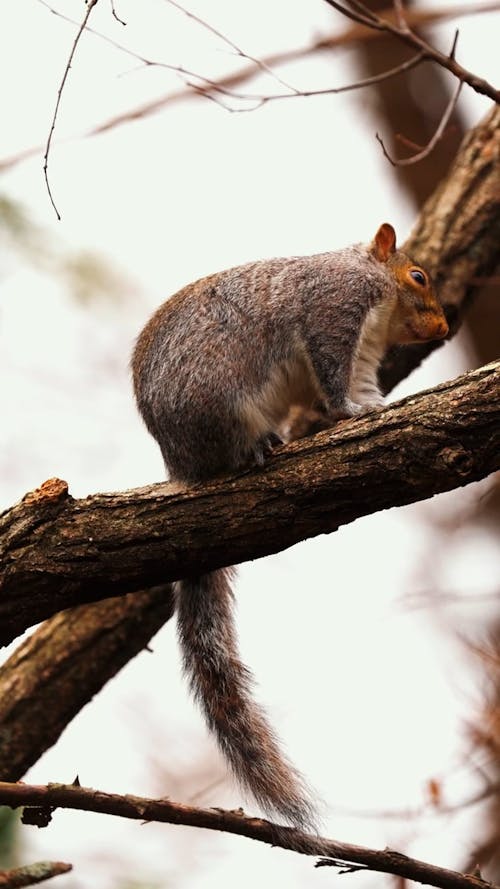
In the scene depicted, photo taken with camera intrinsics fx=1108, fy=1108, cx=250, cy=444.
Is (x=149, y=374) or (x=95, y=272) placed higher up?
(x=95, y=272)

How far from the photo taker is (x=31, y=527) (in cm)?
290

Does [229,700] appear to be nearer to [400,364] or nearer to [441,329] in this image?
[441,329]

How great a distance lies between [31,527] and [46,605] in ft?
0.68

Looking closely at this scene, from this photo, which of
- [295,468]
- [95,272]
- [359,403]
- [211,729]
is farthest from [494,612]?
[95,272]

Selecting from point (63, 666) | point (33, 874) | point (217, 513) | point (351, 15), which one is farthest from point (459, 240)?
point (33, 874)

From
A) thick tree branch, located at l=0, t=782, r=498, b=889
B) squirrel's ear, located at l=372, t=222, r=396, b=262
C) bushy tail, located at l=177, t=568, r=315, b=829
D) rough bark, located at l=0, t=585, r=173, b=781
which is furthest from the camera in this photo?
squirrel's ear, located at l=372, t=222, r=396, b=262

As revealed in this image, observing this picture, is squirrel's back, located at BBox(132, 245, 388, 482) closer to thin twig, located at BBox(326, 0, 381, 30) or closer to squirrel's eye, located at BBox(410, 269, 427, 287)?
squirrel's eye, located at BBox(410, 269, 427, 287)

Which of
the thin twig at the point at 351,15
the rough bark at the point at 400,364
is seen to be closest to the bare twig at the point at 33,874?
the rough bark at the point at 400,364

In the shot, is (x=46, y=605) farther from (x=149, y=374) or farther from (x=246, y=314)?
(x=246, y=314)

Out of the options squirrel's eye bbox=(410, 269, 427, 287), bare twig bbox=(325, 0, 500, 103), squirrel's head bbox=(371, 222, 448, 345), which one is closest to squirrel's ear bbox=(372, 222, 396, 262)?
squirrel's head bbox=(371, 222, 448, 345)

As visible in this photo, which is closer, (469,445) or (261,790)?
(469,445)

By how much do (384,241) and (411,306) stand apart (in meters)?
0.28

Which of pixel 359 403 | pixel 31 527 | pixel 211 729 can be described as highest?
pixel 359 403

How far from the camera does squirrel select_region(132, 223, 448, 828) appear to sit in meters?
3.19
